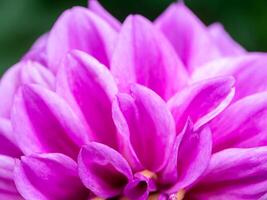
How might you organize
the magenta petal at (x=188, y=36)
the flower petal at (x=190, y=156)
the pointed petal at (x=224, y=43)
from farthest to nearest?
the pointed petal at (x=224, y=43) < the magenta petal at (x=188, y=36) < the flower petal at (x=190, y=156)

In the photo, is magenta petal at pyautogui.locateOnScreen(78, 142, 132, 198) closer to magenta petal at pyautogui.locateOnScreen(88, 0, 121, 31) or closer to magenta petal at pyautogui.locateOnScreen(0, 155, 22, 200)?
magenta petal at pyautogui.locateOnScreen(0, 155, 22, 200)

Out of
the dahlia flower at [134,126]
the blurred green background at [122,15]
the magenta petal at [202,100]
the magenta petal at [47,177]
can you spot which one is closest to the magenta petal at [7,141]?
the dahlia flower at [134,126]

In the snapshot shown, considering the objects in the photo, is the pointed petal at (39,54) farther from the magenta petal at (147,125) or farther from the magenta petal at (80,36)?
the magenta petal at (147,125)

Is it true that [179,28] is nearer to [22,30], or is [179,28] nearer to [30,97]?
[30,97]

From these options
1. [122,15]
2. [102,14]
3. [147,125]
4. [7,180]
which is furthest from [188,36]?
[122,15]

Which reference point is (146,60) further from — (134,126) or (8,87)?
(8,87)


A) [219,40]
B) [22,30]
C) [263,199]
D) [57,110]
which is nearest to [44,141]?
[57,110]
